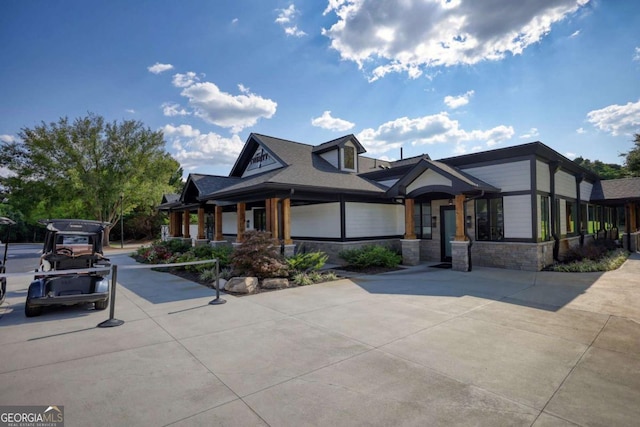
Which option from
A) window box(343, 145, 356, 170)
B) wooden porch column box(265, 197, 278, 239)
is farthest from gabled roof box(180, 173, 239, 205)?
window box(343, 145, 356, 170)

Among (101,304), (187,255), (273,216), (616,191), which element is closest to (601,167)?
(616,191)

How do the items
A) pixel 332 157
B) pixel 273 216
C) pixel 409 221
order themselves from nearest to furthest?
pixel 273 216 < pixel 409 221 < pixel 332 157

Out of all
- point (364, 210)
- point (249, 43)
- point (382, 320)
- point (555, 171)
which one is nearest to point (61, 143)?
A: point (249, 43)

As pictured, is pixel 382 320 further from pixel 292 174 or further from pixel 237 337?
pixel 292 174

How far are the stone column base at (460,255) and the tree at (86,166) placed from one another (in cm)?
2924

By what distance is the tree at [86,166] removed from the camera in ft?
91.0

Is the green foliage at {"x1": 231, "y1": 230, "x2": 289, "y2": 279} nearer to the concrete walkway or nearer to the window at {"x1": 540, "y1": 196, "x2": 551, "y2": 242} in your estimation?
the concrete walkway

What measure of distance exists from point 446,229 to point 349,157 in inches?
257

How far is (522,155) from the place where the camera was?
12133 millimetres

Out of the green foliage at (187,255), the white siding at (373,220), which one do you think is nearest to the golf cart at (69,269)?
the green foliage at (187,255)

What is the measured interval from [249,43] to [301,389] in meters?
12.4

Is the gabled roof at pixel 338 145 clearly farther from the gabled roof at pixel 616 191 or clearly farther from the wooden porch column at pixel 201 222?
the gabled roof at pixel 616 191

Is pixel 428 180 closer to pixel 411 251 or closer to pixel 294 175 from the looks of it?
pixel 411 251

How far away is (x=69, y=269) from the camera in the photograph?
7.13 m
